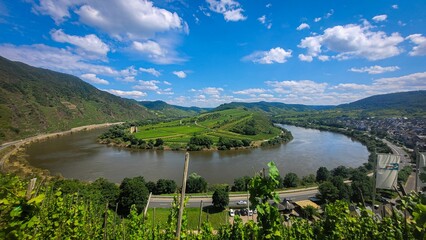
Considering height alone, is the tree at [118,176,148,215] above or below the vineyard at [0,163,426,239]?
below

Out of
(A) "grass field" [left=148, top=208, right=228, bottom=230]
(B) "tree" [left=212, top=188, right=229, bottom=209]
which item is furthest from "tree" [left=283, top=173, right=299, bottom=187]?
(A) "grass field" [left=148, top=208, right=228, bottom=230]

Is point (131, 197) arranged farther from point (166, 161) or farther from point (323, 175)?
point (323, 175)

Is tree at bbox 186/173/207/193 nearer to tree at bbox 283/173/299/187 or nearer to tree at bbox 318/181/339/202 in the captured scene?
tree at bbox 283/173/299/187

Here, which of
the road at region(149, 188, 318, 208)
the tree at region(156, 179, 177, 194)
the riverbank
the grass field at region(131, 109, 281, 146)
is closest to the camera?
the road at region(149, 188, 318, 208)

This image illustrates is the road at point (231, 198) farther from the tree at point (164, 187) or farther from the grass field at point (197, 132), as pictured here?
the grass field at point (197, 132)

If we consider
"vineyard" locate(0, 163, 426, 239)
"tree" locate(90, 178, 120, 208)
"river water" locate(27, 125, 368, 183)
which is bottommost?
"river water" locate(27, 125, 368, 183)

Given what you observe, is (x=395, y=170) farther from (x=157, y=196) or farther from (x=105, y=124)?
(x=105, y=124)
